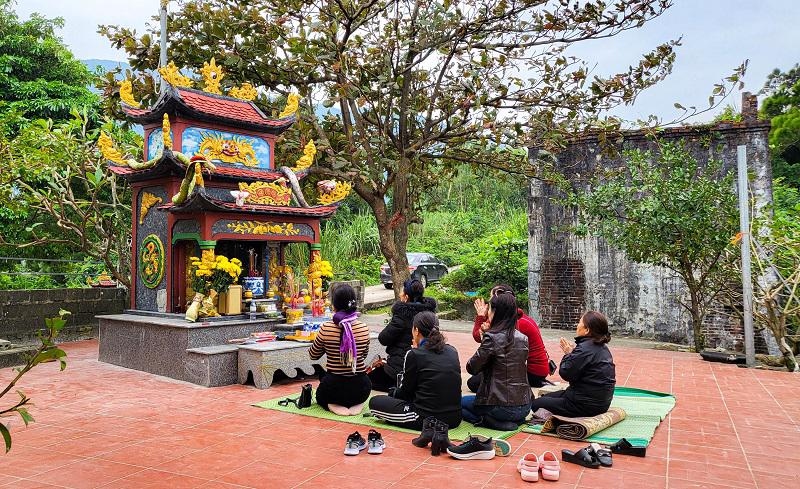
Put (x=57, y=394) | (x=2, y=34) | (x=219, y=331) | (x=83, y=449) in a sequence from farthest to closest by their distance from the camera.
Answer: (x=2, y=34)
(x=219, y=331)
(x=57, y=394)
(x=83, y=449)

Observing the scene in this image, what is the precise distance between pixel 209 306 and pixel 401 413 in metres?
4.12

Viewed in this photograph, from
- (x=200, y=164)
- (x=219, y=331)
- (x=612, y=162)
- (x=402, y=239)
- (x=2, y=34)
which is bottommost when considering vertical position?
(x=219, y=331)

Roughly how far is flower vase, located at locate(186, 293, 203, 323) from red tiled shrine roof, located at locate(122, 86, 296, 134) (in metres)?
2.86

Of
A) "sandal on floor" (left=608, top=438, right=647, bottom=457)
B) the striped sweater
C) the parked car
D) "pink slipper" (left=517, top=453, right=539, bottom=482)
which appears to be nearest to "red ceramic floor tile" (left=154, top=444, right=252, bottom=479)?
the striped sweater

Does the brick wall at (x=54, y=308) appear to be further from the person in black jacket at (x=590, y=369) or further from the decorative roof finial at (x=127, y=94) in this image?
the person in black jacket at (x=590, y=369)

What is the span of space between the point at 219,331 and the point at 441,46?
224 inches

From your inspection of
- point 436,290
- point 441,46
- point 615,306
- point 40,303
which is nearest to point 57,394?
point 40,303

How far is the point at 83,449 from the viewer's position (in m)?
5.23

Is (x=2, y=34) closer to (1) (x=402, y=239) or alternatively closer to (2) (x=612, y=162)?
(1) (x=402, y=239)

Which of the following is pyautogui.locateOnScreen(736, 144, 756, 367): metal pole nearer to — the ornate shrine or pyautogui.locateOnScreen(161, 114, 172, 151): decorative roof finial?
the ornate shrine

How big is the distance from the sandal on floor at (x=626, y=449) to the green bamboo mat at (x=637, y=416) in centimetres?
15

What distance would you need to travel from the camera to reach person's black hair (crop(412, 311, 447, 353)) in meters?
5.51

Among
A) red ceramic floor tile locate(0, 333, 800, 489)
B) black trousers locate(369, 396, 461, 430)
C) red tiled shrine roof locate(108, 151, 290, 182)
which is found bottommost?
red ceramic floor tile locate(0, 333, 800, 489)

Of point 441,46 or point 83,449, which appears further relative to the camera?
point 441,46
